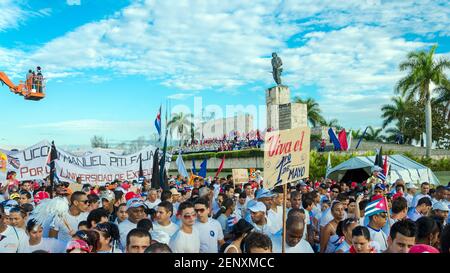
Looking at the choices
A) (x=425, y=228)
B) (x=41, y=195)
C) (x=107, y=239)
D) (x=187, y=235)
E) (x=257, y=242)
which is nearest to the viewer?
(x=257, y=242)

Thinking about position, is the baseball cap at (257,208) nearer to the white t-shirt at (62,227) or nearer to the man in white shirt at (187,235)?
the man in white shirt at (187,235)

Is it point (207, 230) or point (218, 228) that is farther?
point (218, 228)

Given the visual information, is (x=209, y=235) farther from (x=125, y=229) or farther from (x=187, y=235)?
(x=125, y=229)

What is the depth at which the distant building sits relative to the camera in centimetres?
5762

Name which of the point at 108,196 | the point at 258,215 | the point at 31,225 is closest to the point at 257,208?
the point at 258,215

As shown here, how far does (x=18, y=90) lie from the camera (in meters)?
24.0

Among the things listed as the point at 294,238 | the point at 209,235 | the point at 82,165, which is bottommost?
the point at 209,235

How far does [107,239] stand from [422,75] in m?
32.6

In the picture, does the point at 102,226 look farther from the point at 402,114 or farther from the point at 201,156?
the point at 402,114

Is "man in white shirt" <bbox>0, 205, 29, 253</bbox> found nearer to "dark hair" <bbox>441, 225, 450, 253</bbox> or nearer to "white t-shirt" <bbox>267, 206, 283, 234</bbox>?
"white t-shirt" <bbox>267, 206, 283, 234</bbox>

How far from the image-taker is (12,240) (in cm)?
456

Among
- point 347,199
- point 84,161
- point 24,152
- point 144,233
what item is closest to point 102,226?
point 144,233

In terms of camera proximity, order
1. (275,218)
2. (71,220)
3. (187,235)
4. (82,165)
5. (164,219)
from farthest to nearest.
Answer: (82,165)
(275,218)
(71,220)
(164,219)
(187,235)
